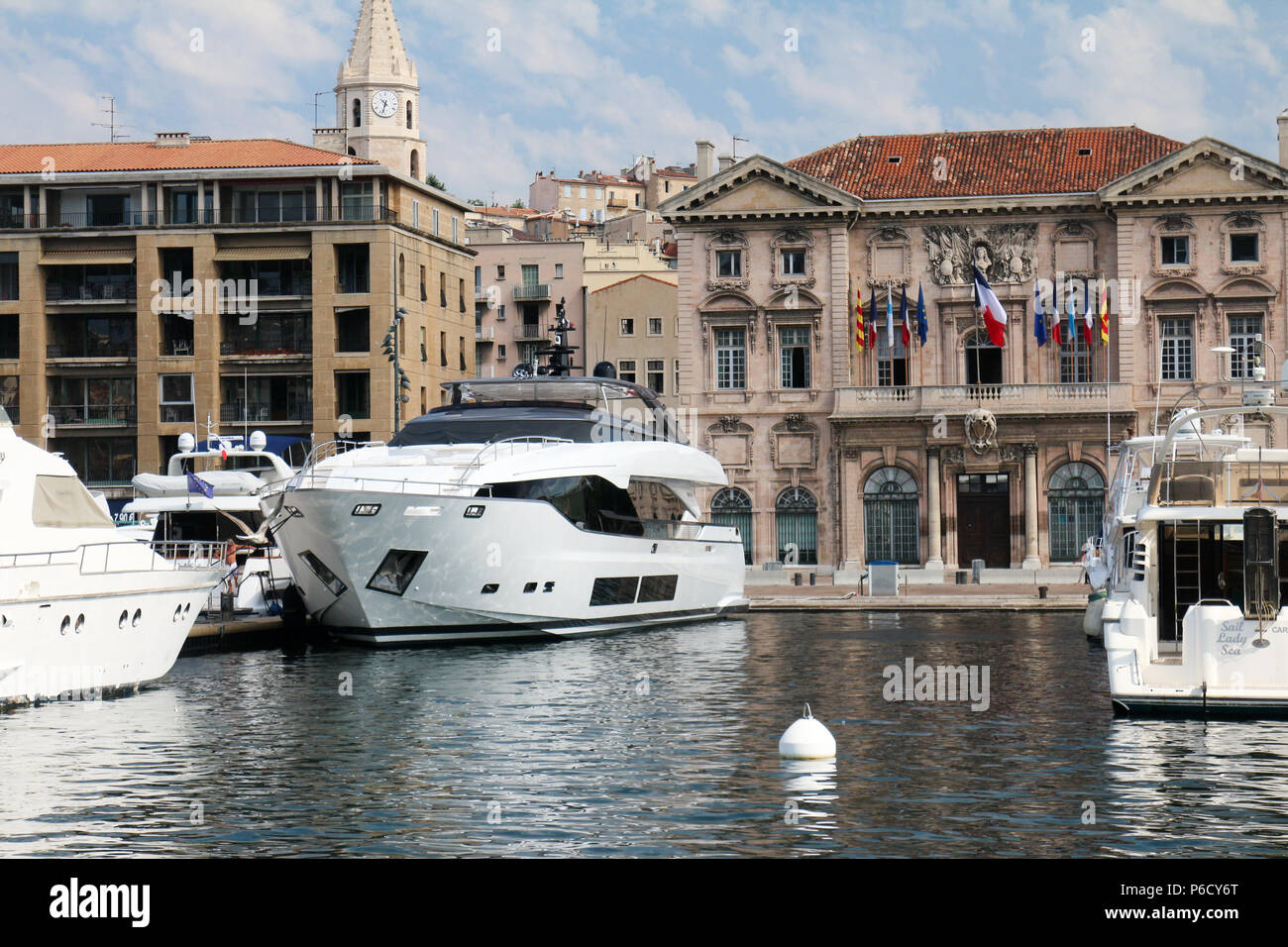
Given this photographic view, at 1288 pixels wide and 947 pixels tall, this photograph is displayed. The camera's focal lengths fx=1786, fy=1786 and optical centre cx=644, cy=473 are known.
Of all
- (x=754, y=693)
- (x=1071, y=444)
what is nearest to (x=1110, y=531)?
(x=754, y=693)

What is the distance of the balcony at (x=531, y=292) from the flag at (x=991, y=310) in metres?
51.3

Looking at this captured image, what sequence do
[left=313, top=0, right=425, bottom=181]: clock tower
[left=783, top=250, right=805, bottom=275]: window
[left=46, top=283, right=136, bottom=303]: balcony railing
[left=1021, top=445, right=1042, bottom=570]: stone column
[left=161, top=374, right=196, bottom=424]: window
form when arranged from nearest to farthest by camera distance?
1. [left=1021, top=445, right=1042, bottom=570]: stone column
2. [left=783, top=250, right=805, bottom=275]: window
3. [left=161, top=374, right=196, bottom=424]: window
4. [left=46, top=283, right=136, bottom=303]: balcony railing
5. [left=313, top=0, right=425, bottom=181]: clock tower

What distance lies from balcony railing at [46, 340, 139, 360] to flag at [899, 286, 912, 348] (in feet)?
122

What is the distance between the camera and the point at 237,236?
8200 cm

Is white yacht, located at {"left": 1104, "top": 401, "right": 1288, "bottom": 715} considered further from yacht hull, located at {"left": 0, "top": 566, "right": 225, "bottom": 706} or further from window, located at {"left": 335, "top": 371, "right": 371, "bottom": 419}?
window, located at {"left": 335, "top": 371, "right": 371, "bottom": 419}

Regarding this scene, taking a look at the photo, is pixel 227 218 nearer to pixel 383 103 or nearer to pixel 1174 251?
pixel 383 103

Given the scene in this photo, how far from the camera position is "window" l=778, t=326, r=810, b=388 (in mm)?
67188

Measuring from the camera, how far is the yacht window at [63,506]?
92.3 ft

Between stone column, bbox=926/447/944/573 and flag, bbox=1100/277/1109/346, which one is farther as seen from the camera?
stone column, bbox=926/447/944/573

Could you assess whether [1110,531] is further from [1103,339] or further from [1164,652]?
[1103,339]

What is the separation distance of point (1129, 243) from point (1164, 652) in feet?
136

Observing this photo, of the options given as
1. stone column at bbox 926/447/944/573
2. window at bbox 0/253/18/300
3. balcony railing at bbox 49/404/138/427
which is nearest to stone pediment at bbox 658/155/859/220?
stone column at bbox 926/447/944/573

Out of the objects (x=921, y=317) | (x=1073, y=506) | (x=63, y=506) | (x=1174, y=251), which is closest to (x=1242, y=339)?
(x=1174, y=251)
